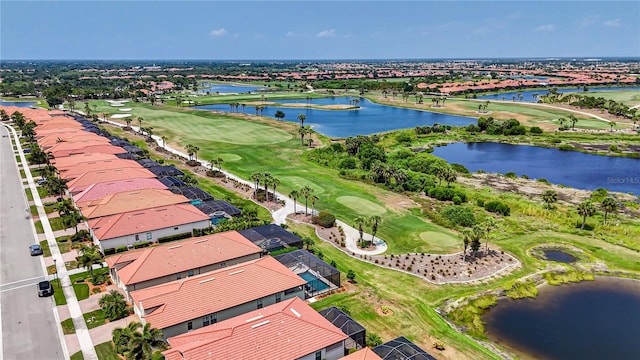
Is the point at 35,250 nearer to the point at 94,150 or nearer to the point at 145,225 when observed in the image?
the point at 145,225

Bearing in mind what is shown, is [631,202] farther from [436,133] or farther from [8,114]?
[8,114]

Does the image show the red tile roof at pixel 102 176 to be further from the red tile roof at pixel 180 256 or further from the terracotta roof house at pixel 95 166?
the red tile roof at pixel 180 256

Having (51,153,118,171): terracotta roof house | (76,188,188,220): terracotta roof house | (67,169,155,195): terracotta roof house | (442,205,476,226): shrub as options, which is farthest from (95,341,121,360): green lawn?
(51,153,118,171): terracotta roof house

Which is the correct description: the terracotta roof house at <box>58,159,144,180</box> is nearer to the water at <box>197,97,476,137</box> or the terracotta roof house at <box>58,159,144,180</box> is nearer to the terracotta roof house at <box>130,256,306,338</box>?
the terracotta roof house at <box>130,256,306,338</box>

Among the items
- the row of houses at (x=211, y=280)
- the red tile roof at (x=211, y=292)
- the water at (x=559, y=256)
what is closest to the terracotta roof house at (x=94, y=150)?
the row of houses at (x=211, y=280)

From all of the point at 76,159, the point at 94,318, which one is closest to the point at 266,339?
the point at 94,318

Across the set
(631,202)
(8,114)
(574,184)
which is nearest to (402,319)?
(631,202)
